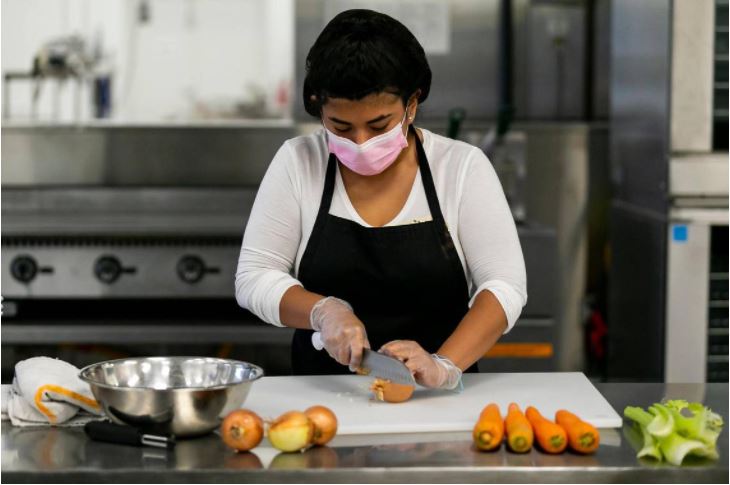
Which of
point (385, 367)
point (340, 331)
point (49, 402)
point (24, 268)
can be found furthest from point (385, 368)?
point (24, 268)

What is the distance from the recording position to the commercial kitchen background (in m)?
3.63

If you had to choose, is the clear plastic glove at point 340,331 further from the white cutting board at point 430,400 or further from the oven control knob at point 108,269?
the oven control knob at point 108,269

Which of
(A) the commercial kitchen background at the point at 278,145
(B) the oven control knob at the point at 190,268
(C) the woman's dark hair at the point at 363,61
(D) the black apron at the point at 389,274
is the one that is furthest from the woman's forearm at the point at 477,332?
(B) the oven control knob at the point at 190,268

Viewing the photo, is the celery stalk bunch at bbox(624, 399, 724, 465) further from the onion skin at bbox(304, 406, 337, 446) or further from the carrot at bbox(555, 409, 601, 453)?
the onion skin at bbox(304, 406, 337, 446)

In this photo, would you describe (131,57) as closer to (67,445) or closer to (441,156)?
(441,156)

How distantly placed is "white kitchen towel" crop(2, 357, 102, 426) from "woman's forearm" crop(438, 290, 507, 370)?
2.18 ft

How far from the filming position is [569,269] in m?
4.93

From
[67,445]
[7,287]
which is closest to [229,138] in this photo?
[7,287]

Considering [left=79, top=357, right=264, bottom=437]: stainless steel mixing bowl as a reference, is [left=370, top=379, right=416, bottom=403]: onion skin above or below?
below

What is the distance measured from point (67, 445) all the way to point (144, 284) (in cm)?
215

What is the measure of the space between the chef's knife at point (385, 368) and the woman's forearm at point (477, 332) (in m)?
0.18

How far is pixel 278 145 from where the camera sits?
4699 millimetres

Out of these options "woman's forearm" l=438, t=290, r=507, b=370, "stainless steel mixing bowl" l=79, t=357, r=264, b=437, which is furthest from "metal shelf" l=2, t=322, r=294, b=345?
"stainless steel mixing bowl" l=79, t=357, r=264, b=437

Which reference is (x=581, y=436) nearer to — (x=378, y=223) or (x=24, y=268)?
(x=378, y=223)
